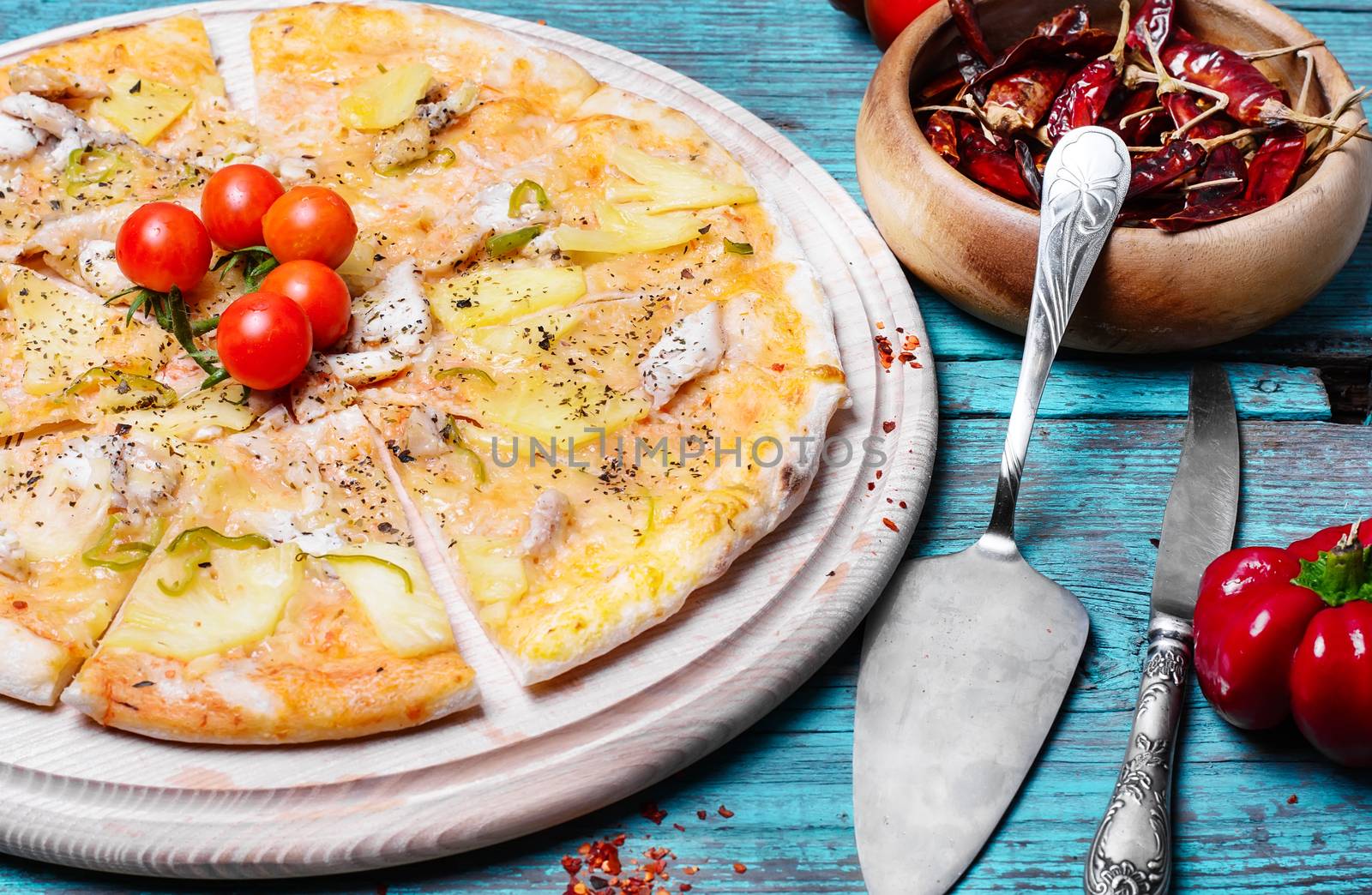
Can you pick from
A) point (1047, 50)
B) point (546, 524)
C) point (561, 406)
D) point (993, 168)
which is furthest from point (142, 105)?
point (1047, 50)

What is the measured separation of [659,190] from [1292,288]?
2324 millimetres

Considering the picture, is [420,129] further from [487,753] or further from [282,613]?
[487,753]

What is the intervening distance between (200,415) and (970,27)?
3.25 metres

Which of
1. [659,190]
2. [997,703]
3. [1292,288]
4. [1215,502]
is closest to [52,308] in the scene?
[659,190]

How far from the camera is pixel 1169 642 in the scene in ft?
11.8

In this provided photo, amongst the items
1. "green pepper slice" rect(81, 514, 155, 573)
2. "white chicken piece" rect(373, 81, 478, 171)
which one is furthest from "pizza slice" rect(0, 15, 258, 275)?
"green pepper slice" rect(81, 514, 155, 573)

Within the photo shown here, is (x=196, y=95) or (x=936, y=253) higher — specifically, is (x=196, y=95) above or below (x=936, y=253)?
above

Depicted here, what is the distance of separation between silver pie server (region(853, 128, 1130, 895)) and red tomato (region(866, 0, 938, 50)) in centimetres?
189

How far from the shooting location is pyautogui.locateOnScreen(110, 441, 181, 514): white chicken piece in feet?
12.4

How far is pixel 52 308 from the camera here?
14.5 ft

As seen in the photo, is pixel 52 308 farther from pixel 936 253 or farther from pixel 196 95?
pixel 936 253

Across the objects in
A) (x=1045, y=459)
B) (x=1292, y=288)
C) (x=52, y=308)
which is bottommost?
(x=1045, y=459)

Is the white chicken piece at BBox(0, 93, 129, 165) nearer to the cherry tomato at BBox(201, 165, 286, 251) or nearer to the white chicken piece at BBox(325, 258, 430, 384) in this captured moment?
the cherry tomato at BBox(201, 165, 286, 251)

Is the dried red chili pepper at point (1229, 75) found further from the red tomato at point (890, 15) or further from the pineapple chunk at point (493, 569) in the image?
the pineapple chunk at point (493, 569)
